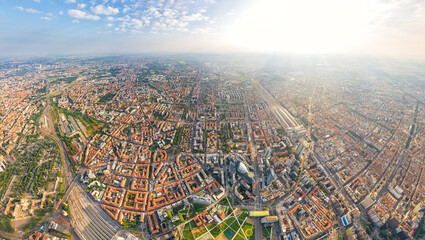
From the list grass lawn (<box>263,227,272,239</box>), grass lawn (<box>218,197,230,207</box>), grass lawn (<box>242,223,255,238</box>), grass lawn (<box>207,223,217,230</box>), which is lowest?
grass lawn (<box>263,227,272,239</box>)

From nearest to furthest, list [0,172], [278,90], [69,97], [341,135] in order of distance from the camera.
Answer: [0,172] < [341,135] < [69,97] < [278,90]

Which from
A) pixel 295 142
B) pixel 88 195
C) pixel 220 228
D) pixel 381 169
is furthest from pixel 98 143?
pixel 381 169

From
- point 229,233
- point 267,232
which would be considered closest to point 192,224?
point 229,233

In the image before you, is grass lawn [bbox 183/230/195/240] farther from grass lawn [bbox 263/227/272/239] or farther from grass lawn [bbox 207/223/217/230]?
grass lawn [bbox 263/227/272/239]

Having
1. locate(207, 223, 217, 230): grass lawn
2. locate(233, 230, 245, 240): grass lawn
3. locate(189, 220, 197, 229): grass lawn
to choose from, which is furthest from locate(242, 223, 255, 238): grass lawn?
locate(189, 220, 197, 229): grass lawn

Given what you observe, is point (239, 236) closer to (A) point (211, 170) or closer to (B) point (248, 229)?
(B) point (248, 229)

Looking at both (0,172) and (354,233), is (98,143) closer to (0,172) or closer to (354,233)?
(0,172)

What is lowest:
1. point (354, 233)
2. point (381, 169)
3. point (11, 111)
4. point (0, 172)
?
point (354, 233)

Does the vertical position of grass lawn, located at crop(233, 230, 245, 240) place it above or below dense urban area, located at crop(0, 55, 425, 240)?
below
